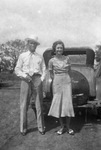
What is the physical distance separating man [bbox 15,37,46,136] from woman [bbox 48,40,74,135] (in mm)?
318

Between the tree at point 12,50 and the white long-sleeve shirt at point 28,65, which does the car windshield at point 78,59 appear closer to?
the white long-sleeve shirt at point 28,65

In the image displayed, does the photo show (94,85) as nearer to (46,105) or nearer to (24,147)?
(46,105)

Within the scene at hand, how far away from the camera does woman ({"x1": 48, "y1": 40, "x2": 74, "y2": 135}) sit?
4902mm

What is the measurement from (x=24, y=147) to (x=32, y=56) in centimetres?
194

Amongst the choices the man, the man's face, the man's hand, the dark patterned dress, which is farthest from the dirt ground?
the man's face

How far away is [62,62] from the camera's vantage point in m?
4.99

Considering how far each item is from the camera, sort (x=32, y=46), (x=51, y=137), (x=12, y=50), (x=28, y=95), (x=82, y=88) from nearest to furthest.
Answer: (x=51, y=137), (x=32, y=46), (x=28, y=95), (x=82, y=88), (x=12, y=50)

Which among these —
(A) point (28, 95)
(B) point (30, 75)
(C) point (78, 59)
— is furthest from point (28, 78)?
(C) point (78, 59)

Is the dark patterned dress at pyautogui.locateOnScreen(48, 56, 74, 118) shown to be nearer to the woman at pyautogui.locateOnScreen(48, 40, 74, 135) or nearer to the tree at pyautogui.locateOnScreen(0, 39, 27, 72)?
the woman at pyautogui.locateOnScreen(48, 40, 74, 135)

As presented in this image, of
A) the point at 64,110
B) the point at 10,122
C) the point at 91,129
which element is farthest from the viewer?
the point at 10,122

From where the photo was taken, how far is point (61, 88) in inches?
196

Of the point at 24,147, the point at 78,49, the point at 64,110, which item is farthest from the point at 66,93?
the point at 78,49

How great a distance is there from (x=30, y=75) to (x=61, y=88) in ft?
2.44

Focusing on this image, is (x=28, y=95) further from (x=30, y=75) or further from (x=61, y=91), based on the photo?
(x=61, y=91)
